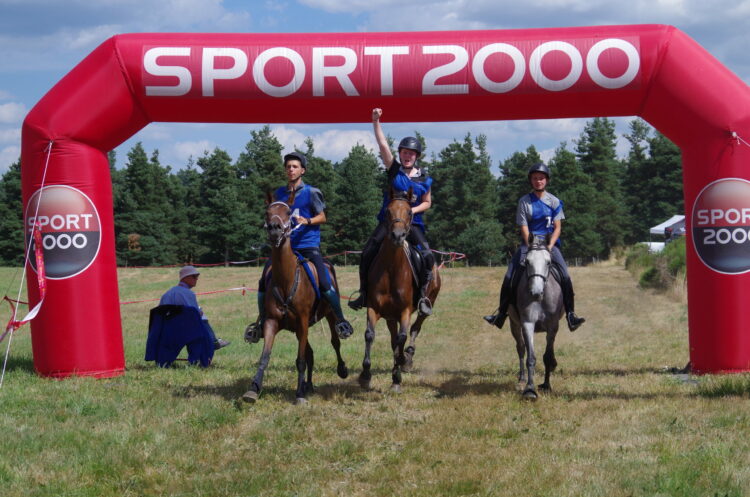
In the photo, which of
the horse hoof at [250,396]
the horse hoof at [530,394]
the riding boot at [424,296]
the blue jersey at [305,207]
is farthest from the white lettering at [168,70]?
the horse hoof at [530,394]

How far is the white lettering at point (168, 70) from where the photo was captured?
1118cm

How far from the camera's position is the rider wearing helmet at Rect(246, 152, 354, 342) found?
32.0 ft

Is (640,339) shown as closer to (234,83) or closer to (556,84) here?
(556,84)

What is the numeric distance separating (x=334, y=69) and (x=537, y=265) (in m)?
4.09

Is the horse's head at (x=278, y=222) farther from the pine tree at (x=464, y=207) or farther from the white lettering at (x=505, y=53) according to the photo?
the pine tree at (x=464, y=207)

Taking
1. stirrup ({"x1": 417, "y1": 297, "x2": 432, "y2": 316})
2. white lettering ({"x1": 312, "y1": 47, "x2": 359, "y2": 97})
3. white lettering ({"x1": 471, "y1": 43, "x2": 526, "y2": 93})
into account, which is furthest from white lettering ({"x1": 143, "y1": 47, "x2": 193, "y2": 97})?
stirrup ({"x1": 417, "y1": 297, "x2": 432, "y2": 316})

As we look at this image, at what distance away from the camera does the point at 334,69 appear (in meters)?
11.1

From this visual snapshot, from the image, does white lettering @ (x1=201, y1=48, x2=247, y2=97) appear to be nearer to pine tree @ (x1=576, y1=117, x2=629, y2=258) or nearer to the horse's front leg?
the horse's front leg

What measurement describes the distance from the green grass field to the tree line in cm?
4812

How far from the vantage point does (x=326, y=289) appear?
390 inches

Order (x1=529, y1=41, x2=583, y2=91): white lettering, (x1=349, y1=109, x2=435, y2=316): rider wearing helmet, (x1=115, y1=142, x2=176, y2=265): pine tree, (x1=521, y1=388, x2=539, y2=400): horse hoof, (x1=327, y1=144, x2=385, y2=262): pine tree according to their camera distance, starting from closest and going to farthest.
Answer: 1. (x1=521, y1=388, x2=539, y2=400): horse hoof
2. (x1=349, y1=109, x2=435, y2=316): rider wearing helmet
3. (x1=529, y1=41, x2=583, y2=91): white lettering
4. (x1=327, y1=144, x2=385, y2=262): pine tree
5. (x1=115, y1=142, x2=176, y2=265): pine tree

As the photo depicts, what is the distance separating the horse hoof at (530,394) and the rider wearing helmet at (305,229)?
2331 mm

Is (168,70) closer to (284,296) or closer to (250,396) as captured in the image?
(284,296)

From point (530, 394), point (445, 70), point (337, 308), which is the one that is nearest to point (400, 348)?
point (337, 308)
